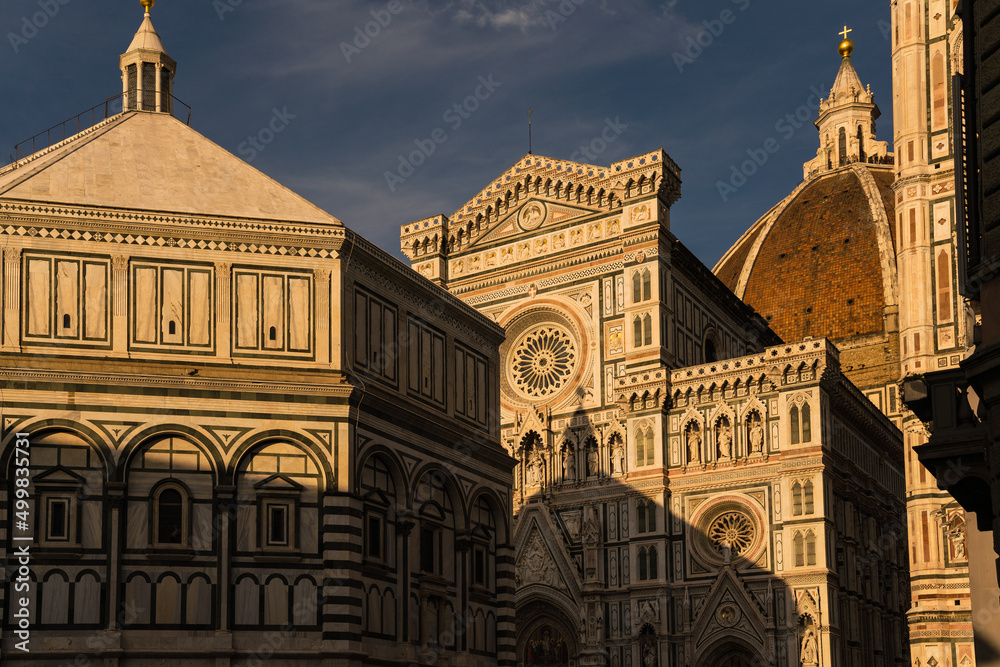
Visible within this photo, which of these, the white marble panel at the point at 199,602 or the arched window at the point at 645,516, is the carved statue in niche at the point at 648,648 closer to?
the arched window at the point at 645,516

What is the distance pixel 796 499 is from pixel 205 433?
98.9 feet

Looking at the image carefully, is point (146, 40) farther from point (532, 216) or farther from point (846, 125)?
point (846, 125)

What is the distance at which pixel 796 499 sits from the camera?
5275cm

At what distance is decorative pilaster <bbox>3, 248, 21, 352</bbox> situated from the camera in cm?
2895

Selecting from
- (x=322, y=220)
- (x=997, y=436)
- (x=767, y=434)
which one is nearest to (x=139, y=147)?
(x=322, y=220)

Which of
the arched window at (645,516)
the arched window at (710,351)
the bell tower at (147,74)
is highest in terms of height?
the bell tower at (147,74)

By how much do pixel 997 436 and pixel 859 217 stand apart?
93.8 meters

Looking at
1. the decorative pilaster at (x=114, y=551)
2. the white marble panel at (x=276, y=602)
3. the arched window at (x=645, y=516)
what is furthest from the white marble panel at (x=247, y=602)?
the arched window at (x=645, y=516)

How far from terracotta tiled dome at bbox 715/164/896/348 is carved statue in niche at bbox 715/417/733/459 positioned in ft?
143

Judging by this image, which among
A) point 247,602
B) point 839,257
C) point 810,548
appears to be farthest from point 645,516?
point 839,257

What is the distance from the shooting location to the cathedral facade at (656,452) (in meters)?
52.8

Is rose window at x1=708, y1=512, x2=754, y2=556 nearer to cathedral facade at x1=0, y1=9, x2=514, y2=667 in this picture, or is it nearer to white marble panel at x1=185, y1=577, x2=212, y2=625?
cathedral facade at x1=0, y1=9, x2=514, y2=667

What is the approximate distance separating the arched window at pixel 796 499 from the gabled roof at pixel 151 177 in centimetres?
2743

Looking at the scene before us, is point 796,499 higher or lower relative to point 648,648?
higher
